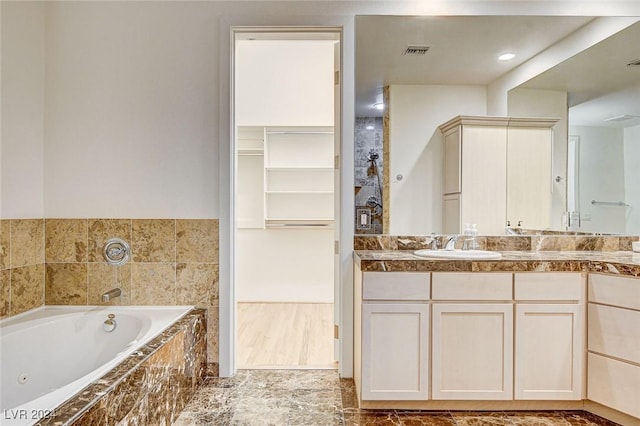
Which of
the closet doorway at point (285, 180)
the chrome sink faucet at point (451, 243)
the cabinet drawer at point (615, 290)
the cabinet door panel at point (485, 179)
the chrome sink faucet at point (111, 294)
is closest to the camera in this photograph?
the cabinet drawer at point (615, 290)

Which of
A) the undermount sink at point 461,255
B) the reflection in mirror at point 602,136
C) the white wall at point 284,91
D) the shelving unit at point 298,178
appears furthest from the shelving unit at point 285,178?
the reflection in mirror at point 602,136

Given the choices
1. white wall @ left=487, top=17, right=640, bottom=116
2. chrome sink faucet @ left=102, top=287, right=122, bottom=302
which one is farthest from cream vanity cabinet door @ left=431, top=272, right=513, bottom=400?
chrome sink faucet @ left=102, top=287, right=122, bottom=302

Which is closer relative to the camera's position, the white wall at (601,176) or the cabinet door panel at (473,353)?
the cabinet door panel at (473,353)

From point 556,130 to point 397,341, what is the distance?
73.0 inches

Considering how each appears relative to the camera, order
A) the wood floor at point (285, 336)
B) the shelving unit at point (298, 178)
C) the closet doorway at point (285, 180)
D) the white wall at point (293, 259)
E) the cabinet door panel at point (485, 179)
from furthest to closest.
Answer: the white wall at point (293, 259) < the shelving unit at point (298, 178) < the closet doorway at point (285, 180) < the wood floor at point (285, 336) < the cabinet door panel at point (485, 179)

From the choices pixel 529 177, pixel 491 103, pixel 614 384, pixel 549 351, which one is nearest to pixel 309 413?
pixel 549 351

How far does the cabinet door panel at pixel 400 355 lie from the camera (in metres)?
2.04

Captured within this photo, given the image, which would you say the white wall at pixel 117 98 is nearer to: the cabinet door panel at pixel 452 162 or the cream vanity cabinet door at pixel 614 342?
the cabinet door panel at pixel 452 162

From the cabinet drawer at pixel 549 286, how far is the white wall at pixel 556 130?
68 cm

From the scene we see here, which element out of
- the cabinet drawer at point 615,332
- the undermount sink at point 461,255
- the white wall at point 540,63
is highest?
the white wall at point 540,63

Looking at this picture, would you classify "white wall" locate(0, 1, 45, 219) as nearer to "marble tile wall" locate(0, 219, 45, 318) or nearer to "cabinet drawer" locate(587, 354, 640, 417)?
"marble tile wall" locate(0, 219, 45, 318)

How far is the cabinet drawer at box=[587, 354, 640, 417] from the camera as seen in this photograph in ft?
6.27

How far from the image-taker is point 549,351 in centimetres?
204

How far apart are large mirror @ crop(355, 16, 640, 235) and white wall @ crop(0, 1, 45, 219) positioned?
210 cm
